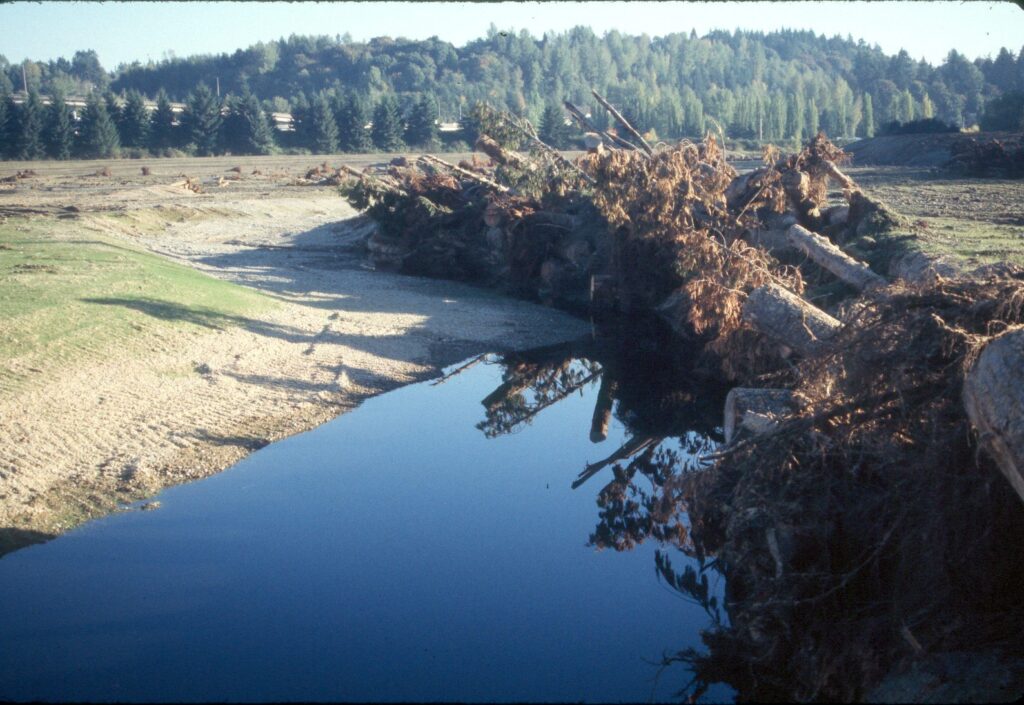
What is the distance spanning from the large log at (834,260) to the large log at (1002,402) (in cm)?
608

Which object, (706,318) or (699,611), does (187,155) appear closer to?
(706,318)

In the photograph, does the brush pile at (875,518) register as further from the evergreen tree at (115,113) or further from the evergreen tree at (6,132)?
the evergreen tree at (115,113)

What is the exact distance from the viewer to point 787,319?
32.9 feet

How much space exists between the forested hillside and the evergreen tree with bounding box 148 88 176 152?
324 inches

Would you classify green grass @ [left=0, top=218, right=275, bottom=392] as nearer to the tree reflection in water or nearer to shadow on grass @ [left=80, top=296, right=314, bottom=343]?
shadow on grass @ [left=80, top=296, right=314, bottom=343]

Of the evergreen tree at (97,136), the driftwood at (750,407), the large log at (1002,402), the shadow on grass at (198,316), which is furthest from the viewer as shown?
the evergreen tree at (97,136)

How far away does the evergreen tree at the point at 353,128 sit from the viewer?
6038 centimetres

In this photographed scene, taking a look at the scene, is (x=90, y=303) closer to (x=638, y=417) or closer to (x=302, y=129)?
(x=638, y=417)

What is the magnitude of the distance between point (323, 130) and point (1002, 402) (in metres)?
59.0

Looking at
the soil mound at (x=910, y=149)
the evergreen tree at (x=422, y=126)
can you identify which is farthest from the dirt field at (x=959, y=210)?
the evergreen tree at (x=422, y=126)

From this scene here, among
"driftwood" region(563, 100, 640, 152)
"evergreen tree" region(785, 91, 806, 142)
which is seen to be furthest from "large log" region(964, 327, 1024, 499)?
"evergreen tree" region(785, 91, 806, 142)

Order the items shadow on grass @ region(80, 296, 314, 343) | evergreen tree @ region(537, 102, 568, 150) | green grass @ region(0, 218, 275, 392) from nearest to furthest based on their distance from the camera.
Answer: green grass @ region(0, 218, 275, 392) < shadow on grass @ region(80, 296, 314, 343) < evergreen tree @ region(537, 102, 568, 150)

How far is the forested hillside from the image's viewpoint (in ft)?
200

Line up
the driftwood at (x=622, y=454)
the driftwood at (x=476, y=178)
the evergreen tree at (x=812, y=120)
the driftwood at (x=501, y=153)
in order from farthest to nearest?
the evergreen tree at (x=812, y=120) → the driftwood at (x=476, y=178) → the driftwood at (x=501, y=153) → the driftwood at (x=622, y=454)
